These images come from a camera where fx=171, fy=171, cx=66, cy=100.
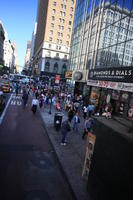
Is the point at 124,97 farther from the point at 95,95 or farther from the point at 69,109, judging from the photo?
the point at 95,95

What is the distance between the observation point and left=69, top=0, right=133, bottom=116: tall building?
53.9 feet

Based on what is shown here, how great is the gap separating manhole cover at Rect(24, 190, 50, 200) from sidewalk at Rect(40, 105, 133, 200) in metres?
0.95

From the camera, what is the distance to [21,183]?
230 inches

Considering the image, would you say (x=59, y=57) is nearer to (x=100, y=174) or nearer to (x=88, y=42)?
(x=88, y=42)

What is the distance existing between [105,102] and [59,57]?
185 feet

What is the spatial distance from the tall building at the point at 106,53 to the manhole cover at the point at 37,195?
1184 centimetres

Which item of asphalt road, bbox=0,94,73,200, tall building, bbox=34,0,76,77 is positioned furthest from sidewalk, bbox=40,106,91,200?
tall building, bbox=34,0,76,77

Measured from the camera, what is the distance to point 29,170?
669 cm

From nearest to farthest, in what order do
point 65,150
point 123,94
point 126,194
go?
1. point 126,194
2. point 65,150
3. point 123,94

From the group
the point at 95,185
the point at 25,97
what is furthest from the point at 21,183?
the point at 25,97

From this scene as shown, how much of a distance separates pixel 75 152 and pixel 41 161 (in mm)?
2001

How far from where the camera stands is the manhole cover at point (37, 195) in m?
5.19

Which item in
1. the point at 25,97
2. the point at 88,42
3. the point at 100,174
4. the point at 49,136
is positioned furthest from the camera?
the point at 88,42

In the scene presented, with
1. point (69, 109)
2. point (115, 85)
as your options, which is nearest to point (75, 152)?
point (69, 109)
